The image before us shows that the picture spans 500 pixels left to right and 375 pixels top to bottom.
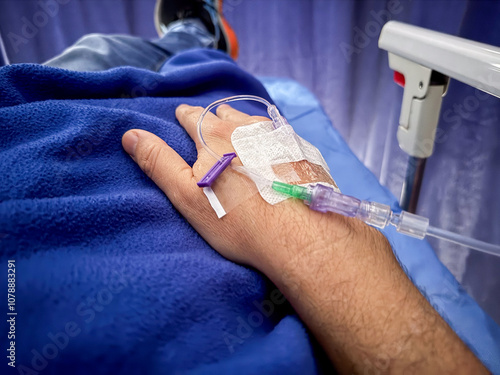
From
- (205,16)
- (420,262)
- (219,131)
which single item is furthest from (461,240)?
(205,16)

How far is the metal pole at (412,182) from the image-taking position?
105 centimetres

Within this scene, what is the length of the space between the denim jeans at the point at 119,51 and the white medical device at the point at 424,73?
2.71ft

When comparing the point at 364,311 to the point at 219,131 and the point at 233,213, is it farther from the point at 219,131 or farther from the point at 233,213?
the point at 219,131

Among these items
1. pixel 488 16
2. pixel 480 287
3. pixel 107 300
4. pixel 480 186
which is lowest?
pixel 480 287

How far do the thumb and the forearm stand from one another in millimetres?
237

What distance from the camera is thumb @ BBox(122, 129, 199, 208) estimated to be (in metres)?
0.67

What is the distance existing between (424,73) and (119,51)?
0.99 metres

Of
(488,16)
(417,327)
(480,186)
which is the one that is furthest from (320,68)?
(417,327)

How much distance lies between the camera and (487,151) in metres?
1.45

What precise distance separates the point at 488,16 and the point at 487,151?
0.55 metres

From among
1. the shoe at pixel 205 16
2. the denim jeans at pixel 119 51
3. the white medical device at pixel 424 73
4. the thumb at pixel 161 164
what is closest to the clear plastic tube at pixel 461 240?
the white medical device at pixel 424 73

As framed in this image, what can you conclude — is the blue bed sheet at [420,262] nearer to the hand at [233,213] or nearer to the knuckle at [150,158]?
the hand at [233,213]

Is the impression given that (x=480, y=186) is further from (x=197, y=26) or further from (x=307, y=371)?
(x=197, y=26)

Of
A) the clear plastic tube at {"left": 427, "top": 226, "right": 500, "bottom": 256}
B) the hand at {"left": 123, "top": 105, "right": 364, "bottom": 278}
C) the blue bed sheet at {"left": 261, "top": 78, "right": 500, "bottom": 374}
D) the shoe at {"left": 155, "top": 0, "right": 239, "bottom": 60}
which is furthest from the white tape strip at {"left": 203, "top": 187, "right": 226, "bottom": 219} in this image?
the shoe at {"left": 155, "top": 0, "right": 239, "bottom": 60}
